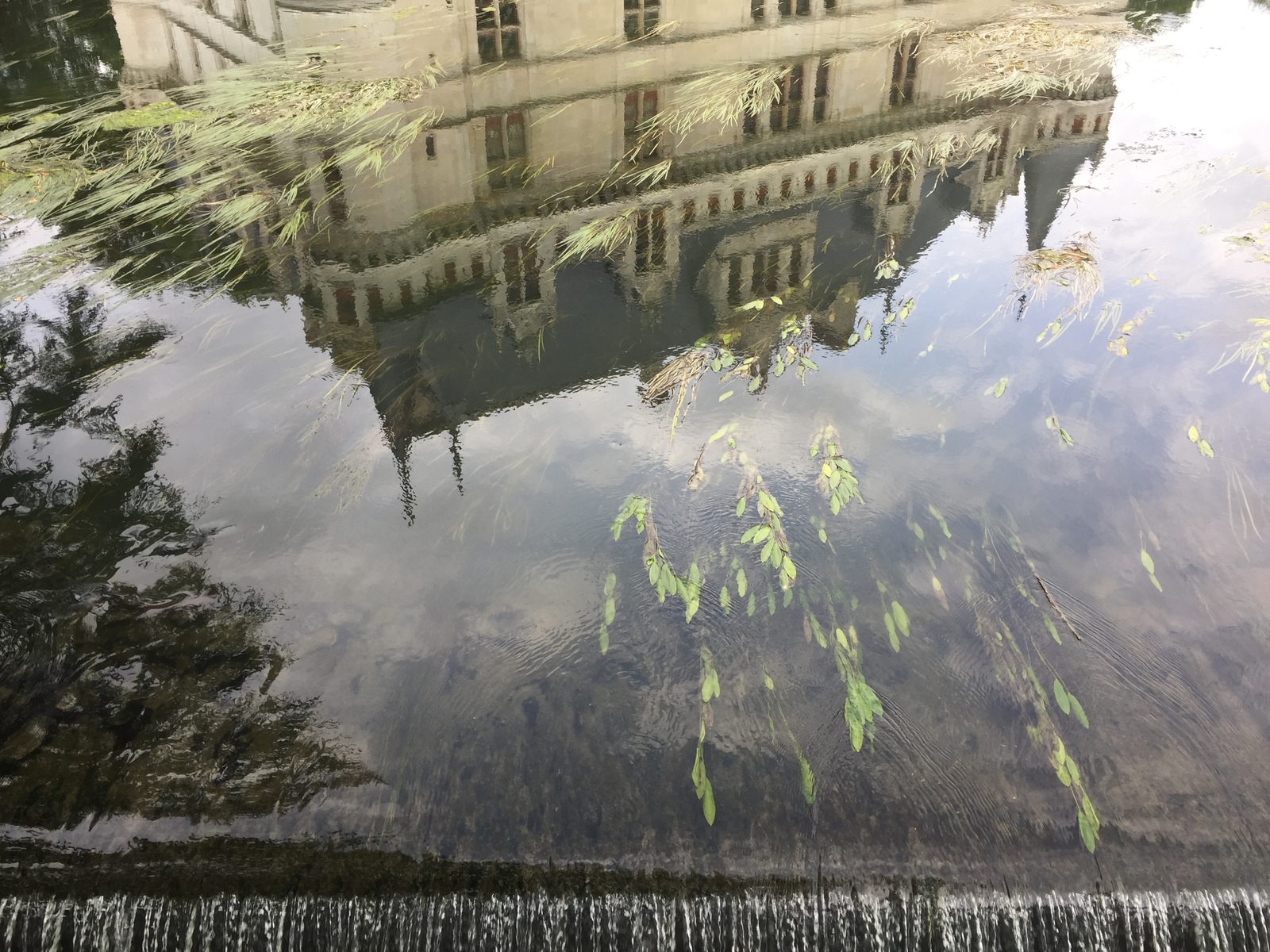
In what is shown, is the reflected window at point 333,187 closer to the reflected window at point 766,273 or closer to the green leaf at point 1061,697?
the reflected window at point 766,273

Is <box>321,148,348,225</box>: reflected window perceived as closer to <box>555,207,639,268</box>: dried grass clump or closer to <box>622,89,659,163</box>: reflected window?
<box>555,207,639,268</box>: dried grass clump

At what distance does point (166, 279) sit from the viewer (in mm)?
9523

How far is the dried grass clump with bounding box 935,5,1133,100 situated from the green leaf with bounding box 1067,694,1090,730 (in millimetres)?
13319

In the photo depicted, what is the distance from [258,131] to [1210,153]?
51.8 ft

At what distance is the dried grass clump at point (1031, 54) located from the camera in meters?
14.7

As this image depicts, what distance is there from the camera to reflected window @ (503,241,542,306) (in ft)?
30.3

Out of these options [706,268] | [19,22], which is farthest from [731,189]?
[19,22]

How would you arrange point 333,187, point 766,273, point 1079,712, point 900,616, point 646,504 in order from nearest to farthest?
point 1079,712
point 900,616
point 646,504
point 766,273
point 333,187

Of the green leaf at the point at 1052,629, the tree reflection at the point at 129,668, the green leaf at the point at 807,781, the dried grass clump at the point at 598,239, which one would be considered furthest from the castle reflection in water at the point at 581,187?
the green leaf at the point at 807,781

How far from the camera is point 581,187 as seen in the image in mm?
11711

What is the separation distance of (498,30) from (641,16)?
4656mm

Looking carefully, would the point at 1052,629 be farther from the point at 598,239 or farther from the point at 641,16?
the point at 641,16

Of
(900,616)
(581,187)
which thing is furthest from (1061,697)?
(581,187)

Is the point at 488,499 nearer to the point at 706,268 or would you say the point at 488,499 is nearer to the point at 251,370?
the point at 251,370
